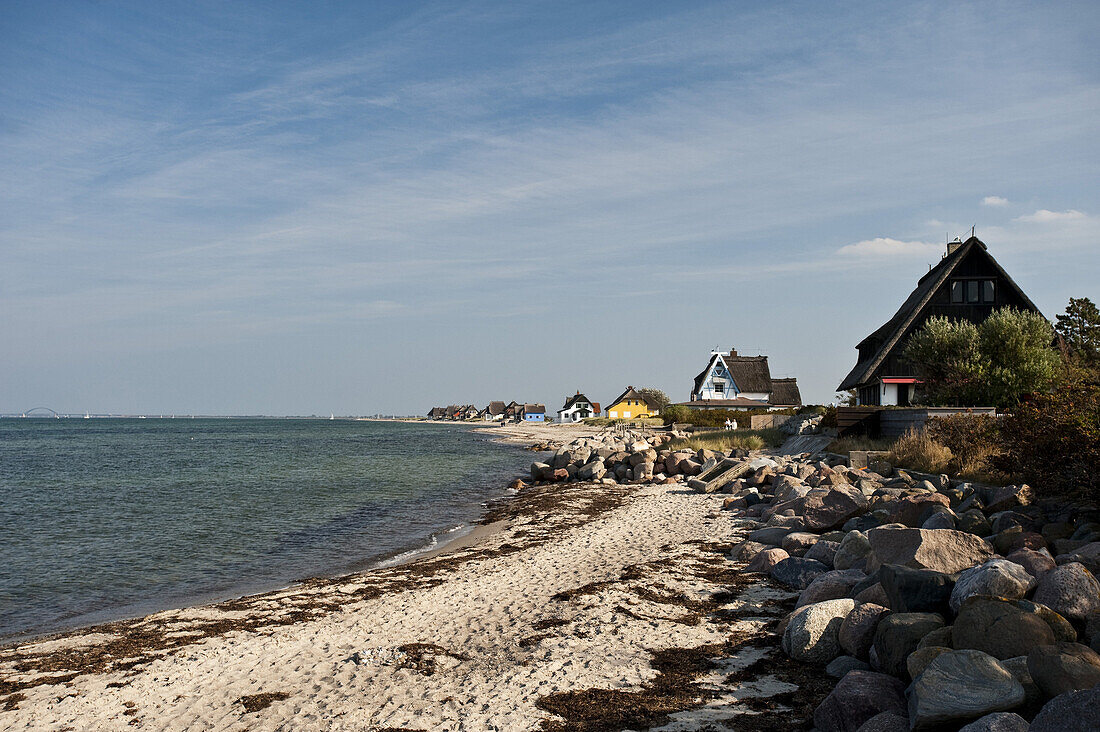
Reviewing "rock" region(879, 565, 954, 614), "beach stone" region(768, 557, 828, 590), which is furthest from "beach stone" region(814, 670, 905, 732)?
"beach stone" region(768, 557, 828, 590)

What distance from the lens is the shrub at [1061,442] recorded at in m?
9.80

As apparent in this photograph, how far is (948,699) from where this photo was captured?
5.05 m

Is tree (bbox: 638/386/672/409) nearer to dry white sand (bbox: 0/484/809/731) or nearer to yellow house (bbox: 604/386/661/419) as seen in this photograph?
yellow house (bbox: 604/386/661/419)

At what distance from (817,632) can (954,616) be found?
1313 millimetres

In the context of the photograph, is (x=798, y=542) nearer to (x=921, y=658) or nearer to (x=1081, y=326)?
(x=921, y=658)

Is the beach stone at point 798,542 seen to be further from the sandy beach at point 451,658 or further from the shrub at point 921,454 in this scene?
the shrub at point 921,454

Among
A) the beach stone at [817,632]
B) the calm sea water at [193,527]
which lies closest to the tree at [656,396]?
the calm sea water at [193,527]

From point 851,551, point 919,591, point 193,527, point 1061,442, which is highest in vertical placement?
point 1061,442

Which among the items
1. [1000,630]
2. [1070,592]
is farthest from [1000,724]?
[1070,592]

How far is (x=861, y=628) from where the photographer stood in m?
7.16

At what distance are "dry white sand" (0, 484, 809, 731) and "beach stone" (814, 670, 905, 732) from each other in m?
0.74

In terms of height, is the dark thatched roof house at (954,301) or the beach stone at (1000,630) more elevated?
the dark thatched roof house at (954,301)

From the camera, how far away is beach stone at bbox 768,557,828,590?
34.8 ft

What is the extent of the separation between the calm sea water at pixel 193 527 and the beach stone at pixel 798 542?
29.9ft
